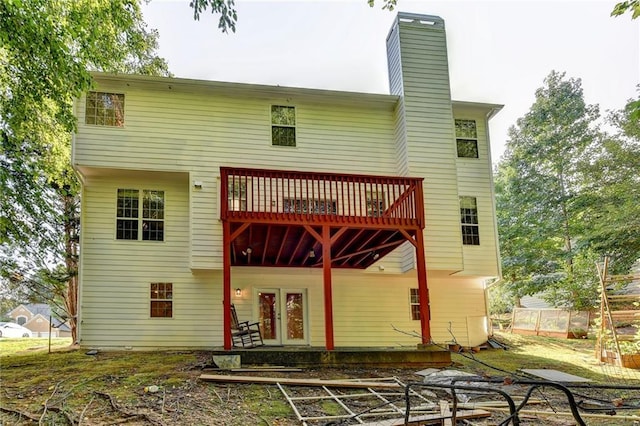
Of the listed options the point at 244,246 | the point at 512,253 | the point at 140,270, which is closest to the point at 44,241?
the point at 140,270

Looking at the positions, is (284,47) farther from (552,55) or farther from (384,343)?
(552,55)

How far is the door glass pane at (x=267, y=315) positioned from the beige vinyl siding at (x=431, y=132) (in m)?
4.29

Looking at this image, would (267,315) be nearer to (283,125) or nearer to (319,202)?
(319,202)

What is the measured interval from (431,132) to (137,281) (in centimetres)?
868

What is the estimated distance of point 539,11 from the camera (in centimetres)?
1169

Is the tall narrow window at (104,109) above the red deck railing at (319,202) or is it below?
above

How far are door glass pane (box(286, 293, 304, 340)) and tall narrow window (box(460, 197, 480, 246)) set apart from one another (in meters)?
4.97

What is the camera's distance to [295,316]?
1183 centimetres

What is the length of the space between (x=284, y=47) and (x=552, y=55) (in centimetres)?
1378

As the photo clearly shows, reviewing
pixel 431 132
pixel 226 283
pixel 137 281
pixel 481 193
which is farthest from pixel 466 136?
pixel 137 281

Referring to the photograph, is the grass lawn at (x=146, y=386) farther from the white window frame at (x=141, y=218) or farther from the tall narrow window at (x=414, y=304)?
the white window frame at (x=141, y=218)

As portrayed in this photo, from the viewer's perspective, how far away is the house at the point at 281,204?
1082 centimetres

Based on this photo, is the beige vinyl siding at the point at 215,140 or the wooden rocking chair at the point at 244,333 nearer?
the wooden rocking chair at the point at 244,333

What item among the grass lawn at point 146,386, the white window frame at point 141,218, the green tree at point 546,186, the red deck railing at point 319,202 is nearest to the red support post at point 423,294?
the red deck railing at point 319,202
